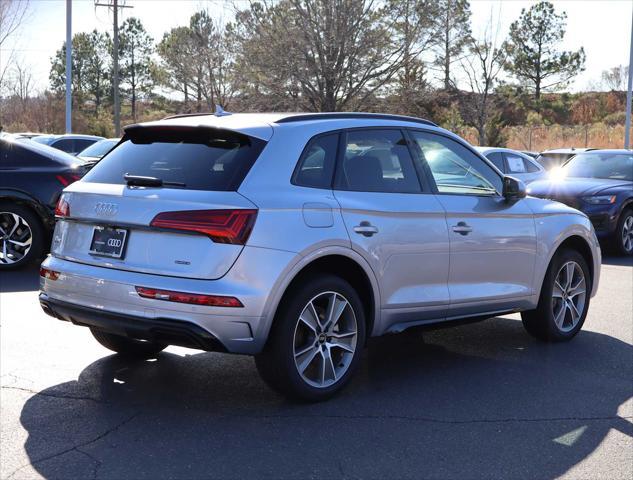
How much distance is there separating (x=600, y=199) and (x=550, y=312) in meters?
6.83

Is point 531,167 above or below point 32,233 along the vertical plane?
above

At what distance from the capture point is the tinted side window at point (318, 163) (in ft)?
16.8

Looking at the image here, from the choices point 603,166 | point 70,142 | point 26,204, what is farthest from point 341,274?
point 70,142

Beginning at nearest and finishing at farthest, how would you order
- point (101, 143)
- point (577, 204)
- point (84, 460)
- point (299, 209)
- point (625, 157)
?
point (84, 460)
point (299, 209)
point (577, 204)
point (625, 157)
point (101, 143)

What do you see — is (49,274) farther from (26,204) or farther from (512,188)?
(26,204)

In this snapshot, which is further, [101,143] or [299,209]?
[101,143]

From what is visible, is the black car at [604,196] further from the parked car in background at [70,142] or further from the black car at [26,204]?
the parked car in background at [70,142]

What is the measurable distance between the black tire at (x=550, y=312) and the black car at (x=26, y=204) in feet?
19.2

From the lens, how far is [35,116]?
50750 millimetres

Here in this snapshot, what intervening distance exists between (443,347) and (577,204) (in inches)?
Result: 282

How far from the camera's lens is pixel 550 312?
6836mm

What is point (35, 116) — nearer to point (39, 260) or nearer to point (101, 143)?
point (101, 143)

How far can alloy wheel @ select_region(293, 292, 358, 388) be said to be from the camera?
5055mm

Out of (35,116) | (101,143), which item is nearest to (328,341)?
(101,143)
